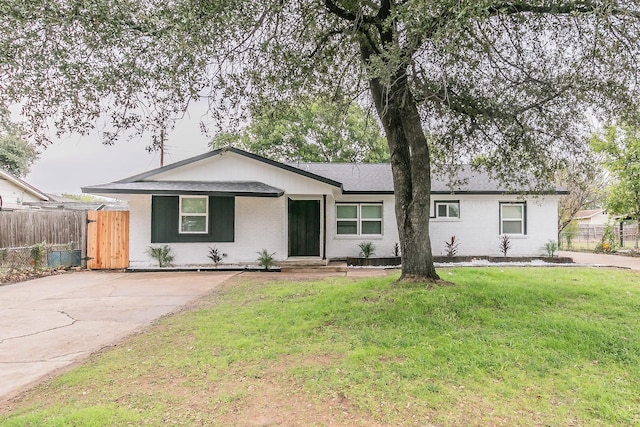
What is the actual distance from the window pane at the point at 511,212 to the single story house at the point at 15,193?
2037 centimetres

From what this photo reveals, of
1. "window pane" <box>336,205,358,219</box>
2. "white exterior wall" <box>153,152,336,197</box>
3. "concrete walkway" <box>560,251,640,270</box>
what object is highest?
"white exterior wall" <box>153,152,336,197</box>

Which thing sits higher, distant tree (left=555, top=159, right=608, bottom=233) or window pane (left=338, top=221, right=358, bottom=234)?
distant tree (left=555, top=159, right=608, bottom=233)

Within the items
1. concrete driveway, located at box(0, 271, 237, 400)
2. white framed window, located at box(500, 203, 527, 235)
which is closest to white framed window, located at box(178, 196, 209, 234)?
concrete driveway, located at box(0, 271, 237, 400)

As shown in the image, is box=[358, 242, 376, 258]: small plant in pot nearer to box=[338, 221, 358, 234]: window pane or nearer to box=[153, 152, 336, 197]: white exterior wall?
box=[338, 221, 358, 234]: window pane

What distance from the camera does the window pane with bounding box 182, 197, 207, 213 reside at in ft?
37.9

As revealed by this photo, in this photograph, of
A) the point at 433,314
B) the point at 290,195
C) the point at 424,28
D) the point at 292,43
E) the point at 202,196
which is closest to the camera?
the point at 424,28

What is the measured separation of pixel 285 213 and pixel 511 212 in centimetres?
849

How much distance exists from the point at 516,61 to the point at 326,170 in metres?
9.58

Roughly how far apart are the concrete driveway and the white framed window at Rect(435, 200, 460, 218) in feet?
25.5

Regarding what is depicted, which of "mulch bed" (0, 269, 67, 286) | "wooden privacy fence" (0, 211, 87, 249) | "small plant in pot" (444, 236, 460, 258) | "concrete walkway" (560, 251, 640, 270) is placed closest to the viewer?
"mulch bed" (0, 269, 67, 286)

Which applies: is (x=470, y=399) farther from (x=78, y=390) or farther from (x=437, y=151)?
(x=437, y=151)

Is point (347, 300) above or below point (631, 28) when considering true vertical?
below

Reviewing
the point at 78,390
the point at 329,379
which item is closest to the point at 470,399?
the point at 329,379

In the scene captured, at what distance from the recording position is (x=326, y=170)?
605 inches
